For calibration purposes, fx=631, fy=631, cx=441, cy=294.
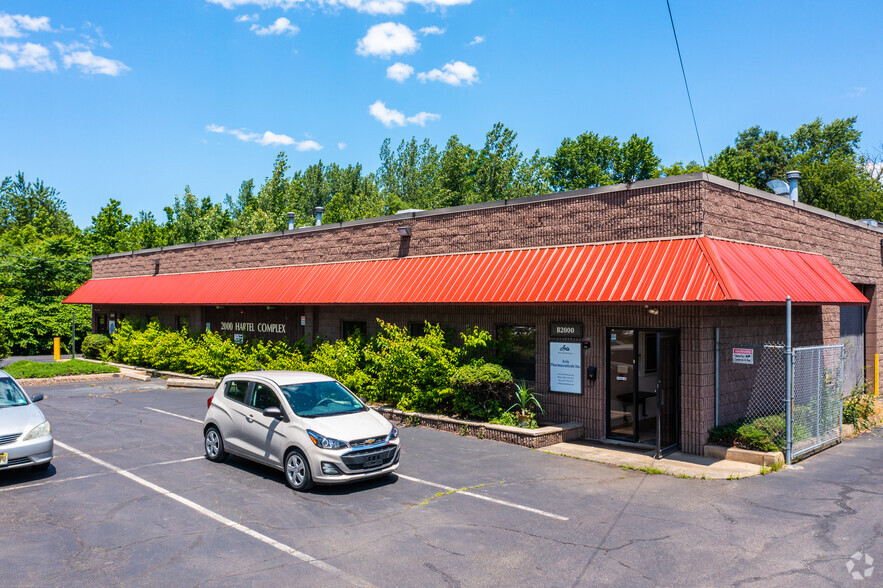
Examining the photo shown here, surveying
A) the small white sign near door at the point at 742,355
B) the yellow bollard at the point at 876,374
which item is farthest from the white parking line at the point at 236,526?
the yellow bollard at the point at 876,374

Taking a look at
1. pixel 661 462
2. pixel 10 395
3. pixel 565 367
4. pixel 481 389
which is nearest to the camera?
pixel 10 395

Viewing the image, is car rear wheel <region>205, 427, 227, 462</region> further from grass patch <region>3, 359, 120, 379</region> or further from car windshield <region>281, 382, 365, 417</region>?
grass patch <region>3, 359, 120, 379</region>

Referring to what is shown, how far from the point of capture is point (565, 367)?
1372 centimetres

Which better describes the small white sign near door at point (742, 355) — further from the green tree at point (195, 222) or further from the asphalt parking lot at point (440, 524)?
the green tree at point (195, 222)

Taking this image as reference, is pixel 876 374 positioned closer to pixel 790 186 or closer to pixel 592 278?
pixel 790 186

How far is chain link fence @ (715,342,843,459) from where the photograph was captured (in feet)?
38.7

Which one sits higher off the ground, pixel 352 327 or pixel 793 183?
pixel 793 183

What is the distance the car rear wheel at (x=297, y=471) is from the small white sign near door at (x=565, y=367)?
20.8ft

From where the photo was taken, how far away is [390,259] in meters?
18.1

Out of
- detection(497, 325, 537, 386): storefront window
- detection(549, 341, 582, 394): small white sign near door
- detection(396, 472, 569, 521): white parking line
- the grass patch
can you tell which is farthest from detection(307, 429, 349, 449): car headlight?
the grass patch

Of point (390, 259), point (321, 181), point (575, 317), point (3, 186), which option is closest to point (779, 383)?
point (575, 317)

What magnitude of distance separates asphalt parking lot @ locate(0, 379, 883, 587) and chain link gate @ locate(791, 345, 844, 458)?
452 millimetres

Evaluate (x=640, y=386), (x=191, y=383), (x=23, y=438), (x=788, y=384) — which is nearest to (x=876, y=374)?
(x=640, y=386)

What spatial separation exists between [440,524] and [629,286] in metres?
6.03
